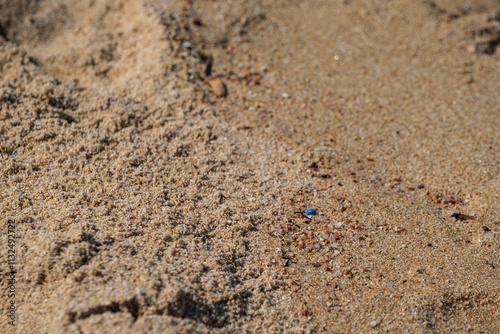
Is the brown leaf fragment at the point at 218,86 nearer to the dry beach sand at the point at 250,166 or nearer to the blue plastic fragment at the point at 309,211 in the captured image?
the dry beach sand at the point at 250,166

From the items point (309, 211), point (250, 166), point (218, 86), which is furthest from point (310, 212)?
point (218, 86)

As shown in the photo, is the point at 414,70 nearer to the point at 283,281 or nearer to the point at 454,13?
the point at 454,13

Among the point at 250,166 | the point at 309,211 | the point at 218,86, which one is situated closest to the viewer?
the point at 309,211

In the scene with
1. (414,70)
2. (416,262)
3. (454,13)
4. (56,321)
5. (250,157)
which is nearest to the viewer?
(56,321)

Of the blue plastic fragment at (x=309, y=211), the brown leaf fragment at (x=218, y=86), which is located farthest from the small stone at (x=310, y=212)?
the brown leaf fragment at (x=218, y=86)

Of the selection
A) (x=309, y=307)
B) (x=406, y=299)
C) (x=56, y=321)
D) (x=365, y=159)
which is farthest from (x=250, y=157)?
(x=56, y=321)

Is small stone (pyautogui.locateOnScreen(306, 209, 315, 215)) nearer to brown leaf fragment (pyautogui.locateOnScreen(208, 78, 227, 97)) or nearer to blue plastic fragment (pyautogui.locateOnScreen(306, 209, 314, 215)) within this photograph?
blue plastic fragment (pyautogui.locateOnScreen(306, 209, 314, 215))

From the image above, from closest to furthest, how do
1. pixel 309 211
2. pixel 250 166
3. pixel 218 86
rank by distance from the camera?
pixel 309 211, pixel 250 166, pixel 218 86

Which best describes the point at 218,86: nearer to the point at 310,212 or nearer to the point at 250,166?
the point at 250,166
